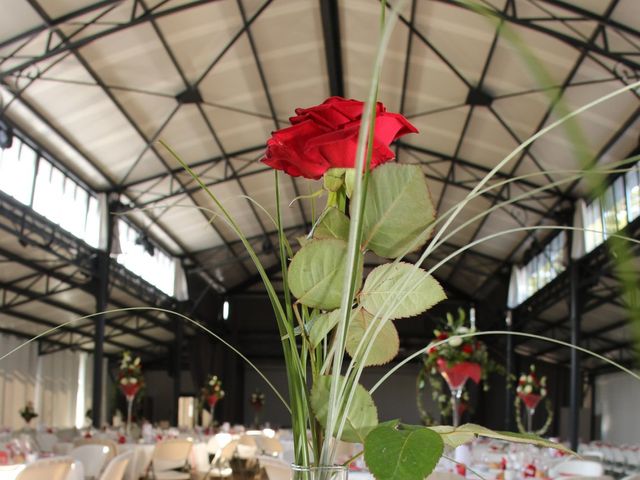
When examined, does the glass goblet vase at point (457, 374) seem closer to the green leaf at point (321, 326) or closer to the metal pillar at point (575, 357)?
the green leaf at point (321, 326)

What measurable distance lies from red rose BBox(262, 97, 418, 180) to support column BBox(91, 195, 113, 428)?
14.0m

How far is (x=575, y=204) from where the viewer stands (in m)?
15.1

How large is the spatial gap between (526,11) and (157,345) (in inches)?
747

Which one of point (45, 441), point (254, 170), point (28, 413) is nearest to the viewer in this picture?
point (45, 441)

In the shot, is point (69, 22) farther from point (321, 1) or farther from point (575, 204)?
point (575, 204)

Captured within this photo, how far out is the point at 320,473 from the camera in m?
0.75

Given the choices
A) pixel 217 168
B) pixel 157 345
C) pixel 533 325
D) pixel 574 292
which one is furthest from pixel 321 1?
pixel 157 345

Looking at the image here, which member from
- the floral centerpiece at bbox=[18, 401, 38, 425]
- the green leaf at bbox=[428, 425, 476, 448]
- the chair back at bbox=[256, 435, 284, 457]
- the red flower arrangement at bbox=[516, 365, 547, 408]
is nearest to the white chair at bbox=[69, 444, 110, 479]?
the chair back at bbox=[256, 435, 284, 457]

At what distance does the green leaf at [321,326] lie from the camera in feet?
2.55

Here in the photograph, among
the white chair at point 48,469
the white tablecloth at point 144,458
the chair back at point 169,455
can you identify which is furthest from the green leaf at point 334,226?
the chair back at point 169,455

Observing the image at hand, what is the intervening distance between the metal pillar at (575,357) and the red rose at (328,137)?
13.6 m

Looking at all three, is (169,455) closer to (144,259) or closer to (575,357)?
(575,357)

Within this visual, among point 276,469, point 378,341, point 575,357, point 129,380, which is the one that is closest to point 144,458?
point 129,380

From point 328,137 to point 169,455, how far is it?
9.84 meters
